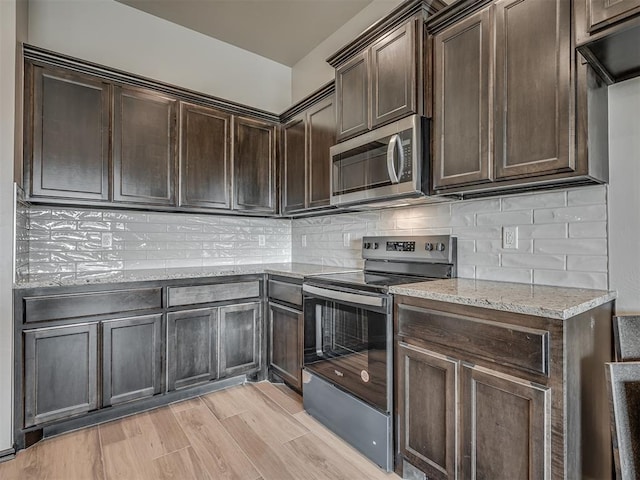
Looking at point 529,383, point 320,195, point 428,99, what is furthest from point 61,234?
point 529,383

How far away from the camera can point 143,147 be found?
2559 mm

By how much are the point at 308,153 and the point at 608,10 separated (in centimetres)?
199

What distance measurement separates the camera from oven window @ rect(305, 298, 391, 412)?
1.77 m

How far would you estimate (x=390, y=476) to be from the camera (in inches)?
67.4

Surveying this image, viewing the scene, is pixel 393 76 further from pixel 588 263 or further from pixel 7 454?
pixel 7 454

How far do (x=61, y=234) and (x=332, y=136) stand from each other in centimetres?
210

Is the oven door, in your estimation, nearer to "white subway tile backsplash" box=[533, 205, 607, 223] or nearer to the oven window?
the oven window

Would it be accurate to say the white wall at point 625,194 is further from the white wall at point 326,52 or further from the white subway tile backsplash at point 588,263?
the white wall at point 326,52

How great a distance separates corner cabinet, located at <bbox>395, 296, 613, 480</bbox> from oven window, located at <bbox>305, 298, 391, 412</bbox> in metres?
0.12

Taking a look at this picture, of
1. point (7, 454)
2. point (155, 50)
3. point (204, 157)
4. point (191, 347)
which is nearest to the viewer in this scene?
point (7, 454)

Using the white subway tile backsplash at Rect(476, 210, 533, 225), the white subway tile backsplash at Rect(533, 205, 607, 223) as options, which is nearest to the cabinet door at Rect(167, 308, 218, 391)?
the white subway tile backsplash at Rect(476, 210, 533, 225)

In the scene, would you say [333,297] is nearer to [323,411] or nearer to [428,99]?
[323,411]

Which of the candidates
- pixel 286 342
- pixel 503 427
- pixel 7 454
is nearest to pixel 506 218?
pixel 503 427

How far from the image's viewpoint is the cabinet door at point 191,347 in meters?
2.41
